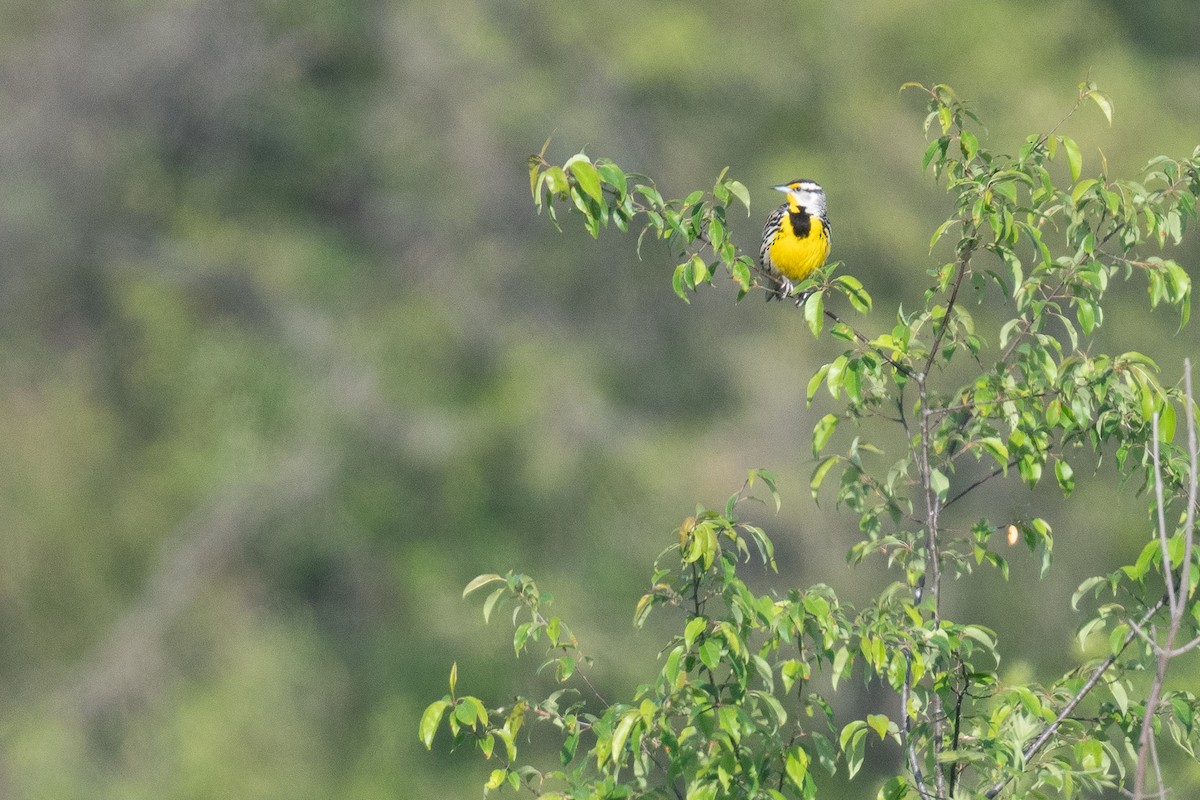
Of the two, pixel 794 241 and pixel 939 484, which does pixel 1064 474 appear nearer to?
pixel 939 484

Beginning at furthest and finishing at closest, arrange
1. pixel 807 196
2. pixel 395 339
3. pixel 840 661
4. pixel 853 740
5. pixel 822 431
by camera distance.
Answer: pixel 395 339 < pixel 807 196 < pixel 822 431 < pixel 853 740 < pixel 840 661

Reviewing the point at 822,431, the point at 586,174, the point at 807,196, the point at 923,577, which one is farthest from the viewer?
the point at 807,196

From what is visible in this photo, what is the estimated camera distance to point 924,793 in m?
3.67

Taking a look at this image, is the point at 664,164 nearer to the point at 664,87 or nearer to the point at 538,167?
the point at 664,87

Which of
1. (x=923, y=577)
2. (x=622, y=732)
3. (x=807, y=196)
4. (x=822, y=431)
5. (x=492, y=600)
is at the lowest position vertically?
(x=622, y=732)

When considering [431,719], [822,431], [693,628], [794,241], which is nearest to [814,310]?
[822,431]

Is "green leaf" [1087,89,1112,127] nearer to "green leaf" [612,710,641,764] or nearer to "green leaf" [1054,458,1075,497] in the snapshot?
"green leaf" [1054,458,1075,497]

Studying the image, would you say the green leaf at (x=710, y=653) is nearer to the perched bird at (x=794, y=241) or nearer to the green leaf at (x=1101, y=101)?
the green leaf at (x=1101, y=101)

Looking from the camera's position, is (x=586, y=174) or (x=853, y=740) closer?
(x=586, y=174)

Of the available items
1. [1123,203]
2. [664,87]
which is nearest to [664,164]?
[664,87]

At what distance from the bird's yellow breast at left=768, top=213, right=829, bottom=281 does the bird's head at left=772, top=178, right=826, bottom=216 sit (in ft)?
0.69

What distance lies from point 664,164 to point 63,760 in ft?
25.0

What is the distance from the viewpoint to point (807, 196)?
250 inches

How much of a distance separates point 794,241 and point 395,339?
9.92m
